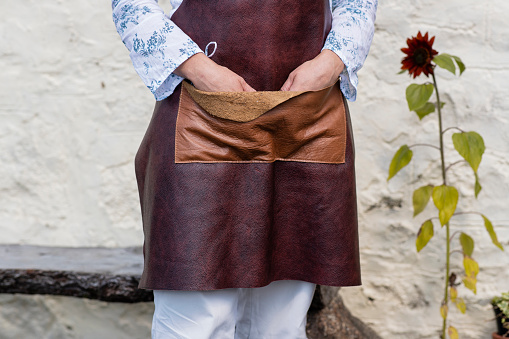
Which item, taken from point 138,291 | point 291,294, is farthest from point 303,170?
point 138,291

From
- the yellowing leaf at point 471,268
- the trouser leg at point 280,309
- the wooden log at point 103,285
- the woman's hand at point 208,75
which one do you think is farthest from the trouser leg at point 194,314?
the yellowing leaf at point 471,268

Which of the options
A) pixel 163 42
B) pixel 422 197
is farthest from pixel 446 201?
pixel 163 42

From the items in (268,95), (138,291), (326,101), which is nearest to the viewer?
(268,95)

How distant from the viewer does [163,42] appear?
3.47 ft

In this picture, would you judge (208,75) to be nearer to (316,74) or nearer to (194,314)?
(316,74)

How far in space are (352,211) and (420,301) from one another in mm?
1112

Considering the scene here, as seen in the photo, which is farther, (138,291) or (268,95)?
(138,291)

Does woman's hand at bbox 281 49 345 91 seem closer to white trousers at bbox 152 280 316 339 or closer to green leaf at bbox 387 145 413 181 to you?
white trousers at bbox 152 280 316 339

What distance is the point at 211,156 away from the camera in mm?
1072

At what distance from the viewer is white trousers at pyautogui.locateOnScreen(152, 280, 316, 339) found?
1.10 m

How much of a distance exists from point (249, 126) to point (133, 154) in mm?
1209

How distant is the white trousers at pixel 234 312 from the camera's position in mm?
1098

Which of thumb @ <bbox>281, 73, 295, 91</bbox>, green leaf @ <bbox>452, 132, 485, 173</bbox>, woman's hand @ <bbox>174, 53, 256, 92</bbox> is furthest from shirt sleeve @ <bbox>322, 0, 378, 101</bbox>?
green leaf @ <bbox>452, 132, 485, 173</bbox>

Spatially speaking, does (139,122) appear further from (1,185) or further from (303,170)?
(303,170)
